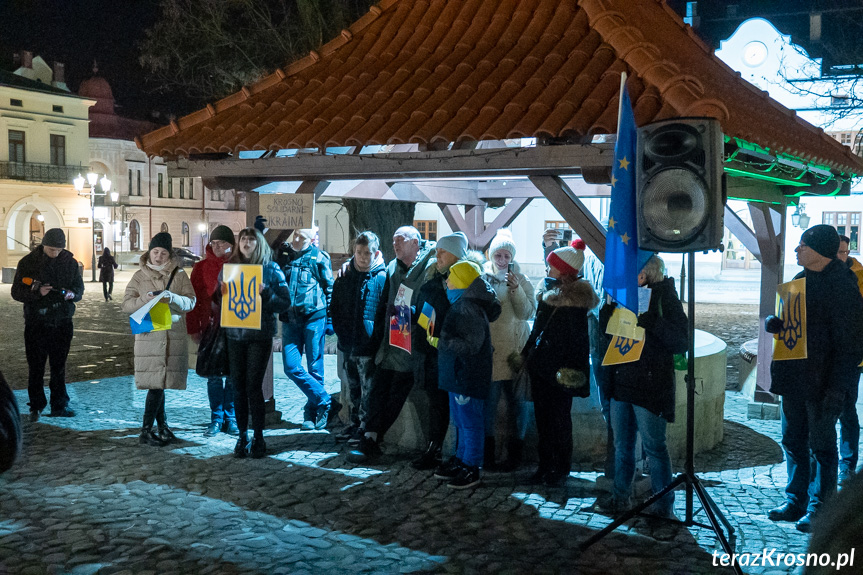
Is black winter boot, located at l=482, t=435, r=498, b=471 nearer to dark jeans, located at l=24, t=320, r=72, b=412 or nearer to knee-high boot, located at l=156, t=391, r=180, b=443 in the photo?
knee-high boot, located at l=156, t=391, r=180, b=443

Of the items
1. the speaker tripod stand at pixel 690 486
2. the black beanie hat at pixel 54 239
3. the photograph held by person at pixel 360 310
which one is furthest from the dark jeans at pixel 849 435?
the black beanie hat at pixel 54 239

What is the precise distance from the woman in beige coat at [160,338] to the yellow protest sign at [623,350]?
12.0 feet

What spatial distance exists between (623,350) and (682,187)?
114 centimetres

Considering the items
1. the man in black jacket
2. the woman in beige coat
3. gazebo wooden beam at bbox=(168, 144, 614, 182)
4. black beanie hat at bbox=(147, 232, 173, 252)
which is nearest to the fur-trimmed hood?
gazebo wooden beam at bbox=(168, 144, 614, 182)

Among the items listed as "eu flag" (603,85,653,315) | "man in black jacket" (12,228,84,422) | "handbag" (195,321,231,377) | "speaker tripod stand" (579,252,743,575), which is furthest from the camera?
"man in black jacket" (12,228,84,422)

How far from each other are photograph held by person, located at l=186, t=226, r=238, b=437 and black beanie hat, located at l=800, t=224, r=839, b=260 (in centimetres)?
458

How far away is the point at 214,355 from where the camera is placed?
659 centimetres

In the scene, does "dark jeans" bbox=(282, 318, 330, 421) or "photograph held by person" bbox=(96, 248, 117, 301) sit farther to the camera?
"photograph held by person" bbox=(96, 248, 117, 301)

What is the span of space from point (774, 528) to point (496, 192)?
6.21 m

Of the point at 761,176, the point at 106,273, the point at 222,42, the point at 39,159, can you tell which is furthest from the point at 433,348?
the point at 39,159

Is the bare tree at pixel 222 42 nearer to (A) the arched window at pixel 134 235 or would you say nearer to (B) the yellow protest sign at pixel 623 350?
(B) the yellow protest sign at pixel 623 350

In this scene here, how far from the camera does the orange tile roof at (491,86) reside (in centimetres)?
554

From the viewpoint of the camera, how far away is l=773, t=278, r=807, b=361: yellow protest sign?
5016 mm

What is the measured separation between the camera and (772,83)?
14.6 metres
